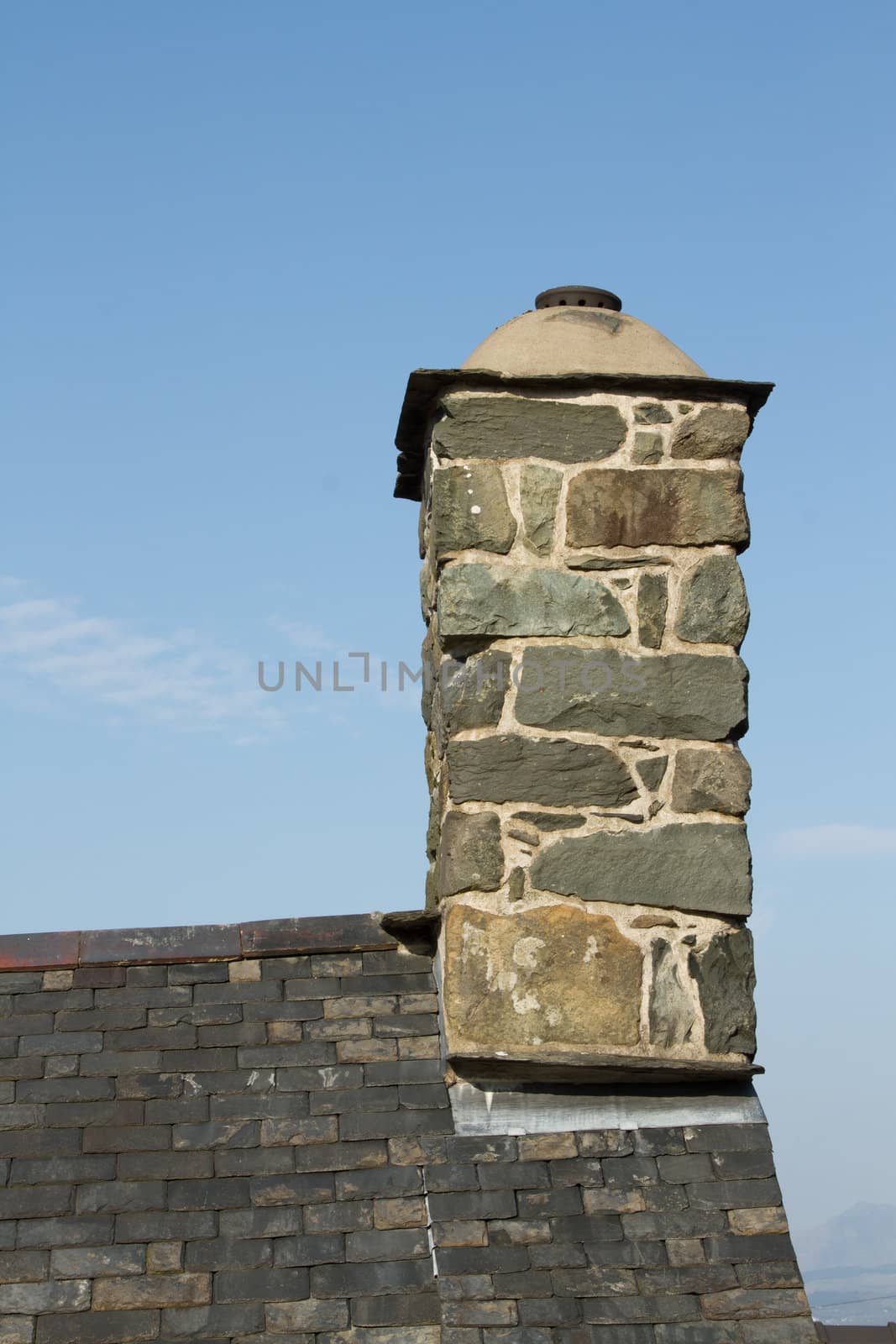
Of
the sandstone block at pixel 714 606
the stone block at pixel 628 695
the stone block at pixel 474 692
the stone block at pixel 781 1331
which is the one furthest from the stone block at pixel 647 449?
the stone block at pixel 781 1331

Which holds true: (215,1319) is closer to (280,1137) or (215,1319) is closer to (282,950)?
(280,1137)

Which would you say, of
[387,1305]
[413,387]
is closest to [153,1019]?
[387,1305]

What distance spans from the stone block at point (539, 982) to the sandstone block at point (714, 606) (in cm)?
101

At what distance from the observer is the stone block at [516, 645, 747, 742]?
4.86m

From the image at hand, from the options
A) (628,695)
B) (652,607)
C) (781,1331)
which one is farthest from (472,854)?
(781,1331)

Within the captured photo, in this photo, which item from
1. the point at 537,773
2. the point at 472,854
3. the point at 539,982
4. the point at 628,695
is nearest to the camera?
the point at 539,982

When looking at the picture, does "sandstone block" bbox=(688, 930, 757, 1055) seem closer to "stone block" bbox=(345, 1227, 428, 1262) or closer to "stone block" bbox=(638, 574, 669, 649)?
"stone block" bbox=(638, 574, 669, 649)

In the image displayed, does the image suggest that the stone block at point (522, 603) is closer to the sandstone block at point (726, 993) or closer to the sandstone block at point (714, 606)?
the sandstone block at point (714, 606)

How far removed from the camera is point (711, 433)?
5.21 meters

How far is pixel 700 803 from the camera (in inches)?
191

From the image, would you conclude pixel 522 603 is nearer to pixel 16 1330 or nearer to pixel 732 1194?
pixel 732 1194

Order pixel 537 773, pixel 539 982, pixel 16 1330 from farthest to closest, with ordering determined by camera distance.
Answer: pixel 537 773 < pixel 539 982 < pixel 16 1330

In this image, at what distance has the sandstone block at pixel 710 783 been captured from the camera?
4.85m

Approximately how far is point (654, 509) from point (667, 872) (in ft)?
3.97
